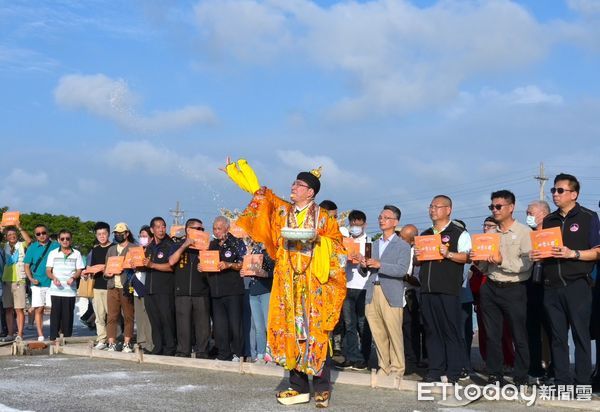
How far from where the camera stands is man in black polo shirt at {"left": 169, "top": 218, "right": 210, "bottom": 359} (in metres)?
11.3

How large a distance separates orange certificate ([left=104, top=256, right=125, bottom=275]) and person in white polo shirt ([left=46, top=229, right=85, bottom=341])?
154 centimetres

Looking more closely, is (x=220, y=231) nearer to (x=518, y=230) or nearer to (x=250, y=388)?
(x=250, y=388)

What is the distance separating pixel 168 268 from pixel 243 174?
392cm

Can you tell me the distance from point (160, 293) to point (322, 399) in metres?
4.78

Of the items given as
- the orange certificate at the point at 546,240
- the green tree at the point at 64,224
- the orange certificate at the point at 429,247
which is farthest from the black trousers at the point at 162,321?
the green tree at the point at 64,224

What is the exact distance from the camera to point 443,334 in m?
9.00

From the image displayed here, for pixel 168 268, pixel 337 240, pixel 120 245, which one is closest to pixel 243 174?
pixel 337 240

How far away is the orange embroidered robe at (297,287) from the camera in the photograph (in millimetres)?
7902

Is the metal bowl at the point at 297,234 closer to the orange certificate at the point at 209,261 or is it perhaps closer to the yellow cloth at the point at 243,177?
the yellow cloth at the point at 243,177

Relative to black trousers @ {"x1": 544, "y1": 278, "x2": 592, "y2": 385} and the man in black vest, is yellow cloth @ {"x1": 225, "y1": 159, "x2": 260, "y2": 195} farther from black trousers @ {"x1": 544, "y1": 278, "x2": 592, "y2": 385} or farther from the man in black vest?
black trousers @ {"x1": 544, "y1": 278, "x2": 592, "y2": 385}

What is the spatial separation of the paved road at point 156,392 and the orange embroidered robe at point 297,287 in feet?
1.83

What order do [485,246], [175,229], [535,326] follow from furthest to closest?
[175,229], [535,326], [485,246]

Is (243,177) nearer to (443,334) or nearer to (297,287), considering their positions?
(297,287)

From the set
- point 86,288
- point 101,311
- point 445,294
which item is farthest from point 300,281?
point 86,288
